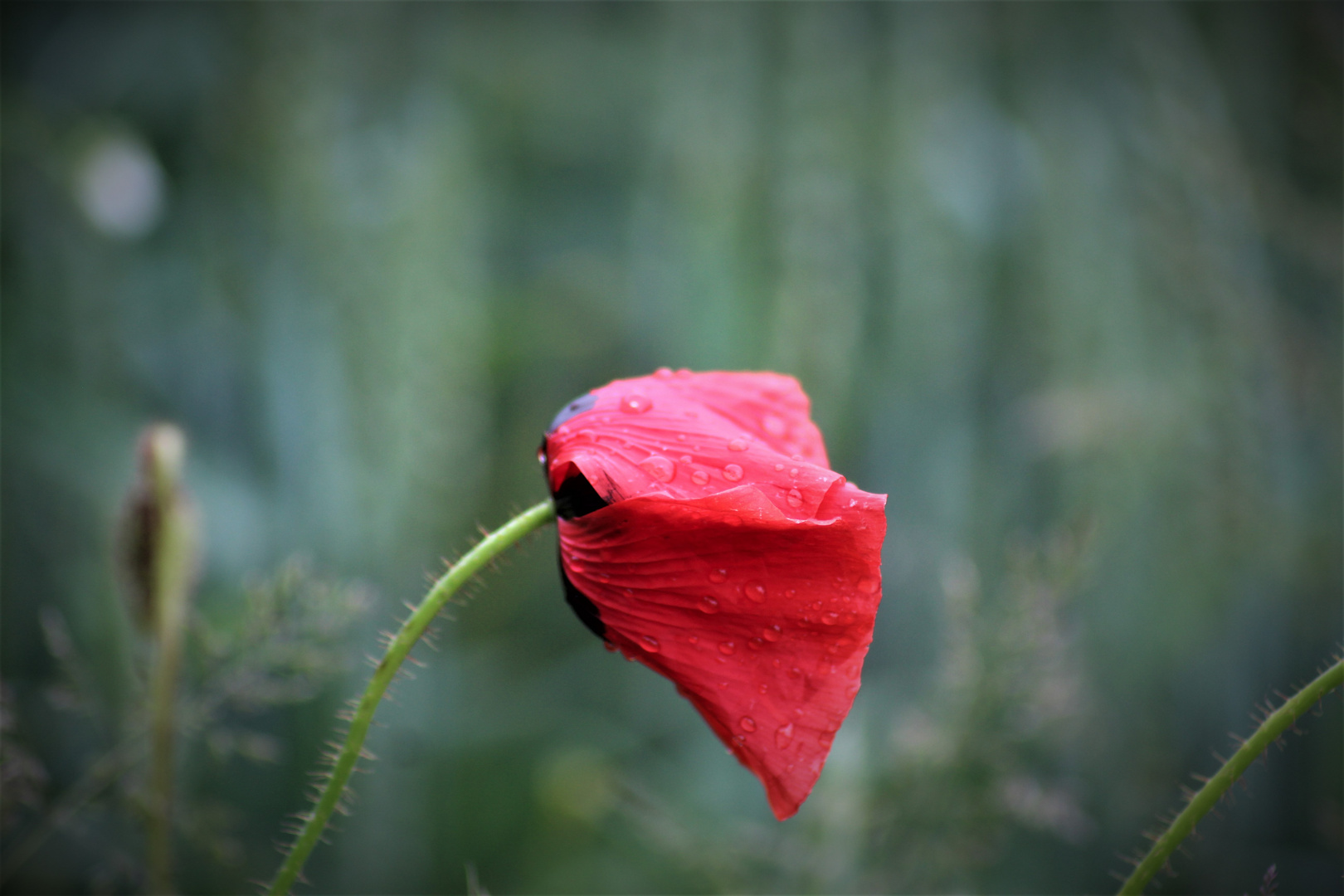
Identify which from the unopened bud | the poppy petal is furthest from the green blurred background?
the unopened bud

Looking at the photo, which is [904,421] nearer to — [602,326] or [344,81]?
[602,326]

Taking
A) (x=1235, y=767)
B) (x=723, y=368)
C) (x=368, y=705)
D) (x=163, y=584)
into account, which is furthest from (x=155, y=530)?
(x=723, y=368)

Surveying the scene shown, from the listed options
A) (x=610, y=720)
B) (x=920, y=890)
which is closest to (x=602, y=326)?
(x=610, y=720)

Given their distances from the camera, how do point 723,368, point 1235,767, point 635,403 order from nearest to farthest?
point 1235,767 → point 635,403 → point 723,368

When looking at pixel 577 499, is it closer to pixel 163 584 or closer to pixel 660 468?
pixel 660 468

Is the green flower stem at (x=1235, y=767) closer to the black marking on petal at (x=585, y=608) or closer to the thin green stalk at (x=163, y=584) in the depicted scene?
the black marking on petal at (x=585, y=608)

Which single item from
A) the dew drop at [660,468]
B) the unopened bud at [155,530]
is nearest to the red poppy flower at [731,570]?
the dew drop at [660,468]
